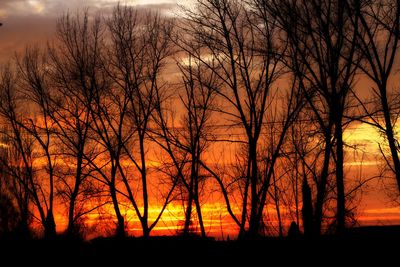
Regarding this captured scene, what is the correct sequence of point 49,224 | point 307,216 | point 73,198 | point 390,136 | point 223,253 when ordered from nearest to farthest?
point 223,253 → point 307,216 → point 390,136 → point 73,198 → point 49,224

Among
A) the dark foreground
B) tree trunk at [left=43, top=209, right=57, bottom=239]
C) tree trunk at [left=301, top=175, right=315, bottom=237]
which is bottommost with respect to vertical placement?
the dark foreground

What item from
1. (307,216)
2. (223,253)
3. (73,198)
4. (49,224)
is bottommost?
(223,253)

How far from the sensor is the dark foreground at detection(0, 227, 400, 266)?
61.4 feet

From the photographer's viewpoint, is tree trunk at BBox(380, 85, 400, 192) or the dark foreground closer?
the dark foreground

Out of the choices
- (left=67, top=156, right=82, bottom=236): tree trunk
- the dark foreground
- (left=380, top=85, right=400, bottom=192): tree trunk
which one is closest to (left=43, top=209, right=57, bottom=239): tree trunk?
(left=67, top=156, right=82, bottom=236): tree trunk

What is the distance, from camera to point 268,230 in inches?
1769

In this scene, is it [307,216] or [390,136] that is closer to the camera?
[307,216]

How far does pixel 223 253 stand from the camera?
20.3 m

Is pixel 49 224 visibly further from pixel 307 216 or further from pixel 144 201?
pixel 307 216

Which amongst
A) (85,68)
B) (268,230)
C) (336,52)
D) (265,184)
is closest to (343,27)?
(336,52)

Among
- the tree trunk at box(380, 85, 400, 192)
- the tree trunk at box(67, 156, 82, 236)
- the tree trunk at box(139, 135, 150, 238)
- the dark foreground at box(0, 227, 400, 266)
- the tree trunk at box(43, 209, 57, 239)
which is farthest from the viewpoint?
the tree trunk at box(43, 209, 57, 239)

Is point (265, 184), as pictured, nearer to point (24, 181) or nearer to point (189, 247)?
point (189, 247)

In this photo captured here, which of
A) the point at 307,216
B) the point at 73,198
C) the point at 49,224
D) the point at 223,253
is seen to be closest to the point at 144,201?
the point at 73,198

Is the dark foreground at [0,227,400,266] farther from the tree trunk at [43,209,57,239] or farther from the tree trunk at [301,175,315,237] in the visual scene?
the tree trunk at [43,209,57,239]
